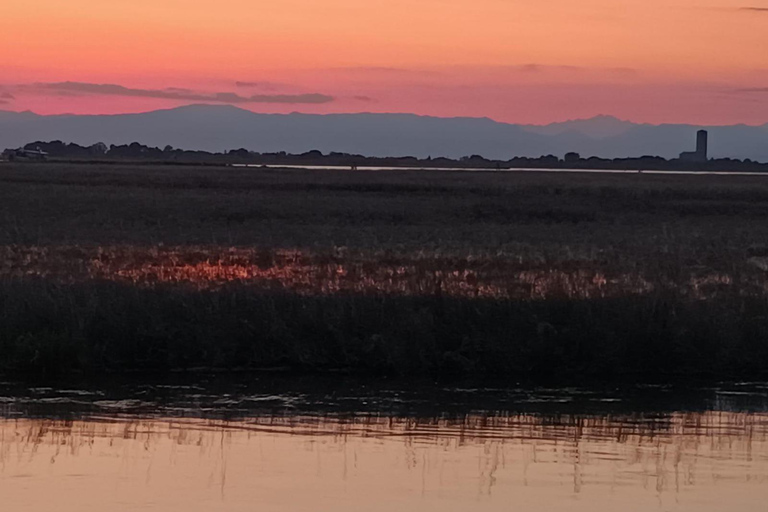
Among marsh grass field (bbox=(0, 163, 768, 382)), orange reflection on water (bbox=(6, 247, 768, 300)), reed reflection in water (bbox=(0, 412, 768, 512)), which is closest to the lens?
reed reflection in water (bbox=(0, 412, 768, 512))

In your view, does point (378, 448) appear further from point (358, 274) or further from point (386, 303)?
point (358, 274)

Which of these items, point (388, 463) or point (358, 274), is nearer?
point (388, 463)

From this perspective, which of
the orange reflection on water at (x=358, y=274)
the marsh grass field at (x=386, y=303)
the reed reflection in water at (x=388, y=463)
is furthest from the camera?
the orange reflection on water at (x=358, y=274)

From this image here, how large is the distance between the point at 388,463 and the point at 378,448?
25.2 inches

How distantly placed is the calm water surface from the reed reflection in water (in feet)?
0.07

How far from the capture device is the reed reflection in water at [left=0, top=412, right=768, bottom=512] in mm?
10016

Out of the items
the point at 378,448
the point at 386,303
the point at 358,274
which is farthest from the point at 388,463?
the point at 358,274

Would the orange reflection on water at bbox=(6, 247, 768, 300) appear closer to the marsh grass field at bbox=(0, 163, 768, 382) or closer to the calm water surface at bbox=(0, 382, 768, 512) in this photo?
the marsh grass field at bbox=(0, 163, 768, 382)

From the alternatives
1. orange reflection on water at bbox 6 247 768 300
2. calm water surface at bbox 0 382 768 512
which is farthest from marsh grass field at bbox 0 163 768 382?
calm water surface at bbox 0 382 768 512

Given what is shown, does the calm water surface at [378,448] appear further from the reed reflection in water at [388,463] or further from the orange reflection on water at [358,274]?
the orange reflection on water at [358,274]

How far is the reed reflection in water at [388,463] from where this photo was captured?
10016 millimetres

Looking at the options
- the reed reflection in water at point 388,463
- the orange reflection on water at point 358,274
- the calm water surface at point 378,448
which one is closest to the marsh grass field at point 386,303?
the orange reflection on water at point 358,274

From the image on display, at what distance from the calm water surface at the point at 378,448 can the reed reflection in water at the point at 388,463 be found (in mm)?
20

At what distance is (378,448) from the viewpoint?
1198 cm
